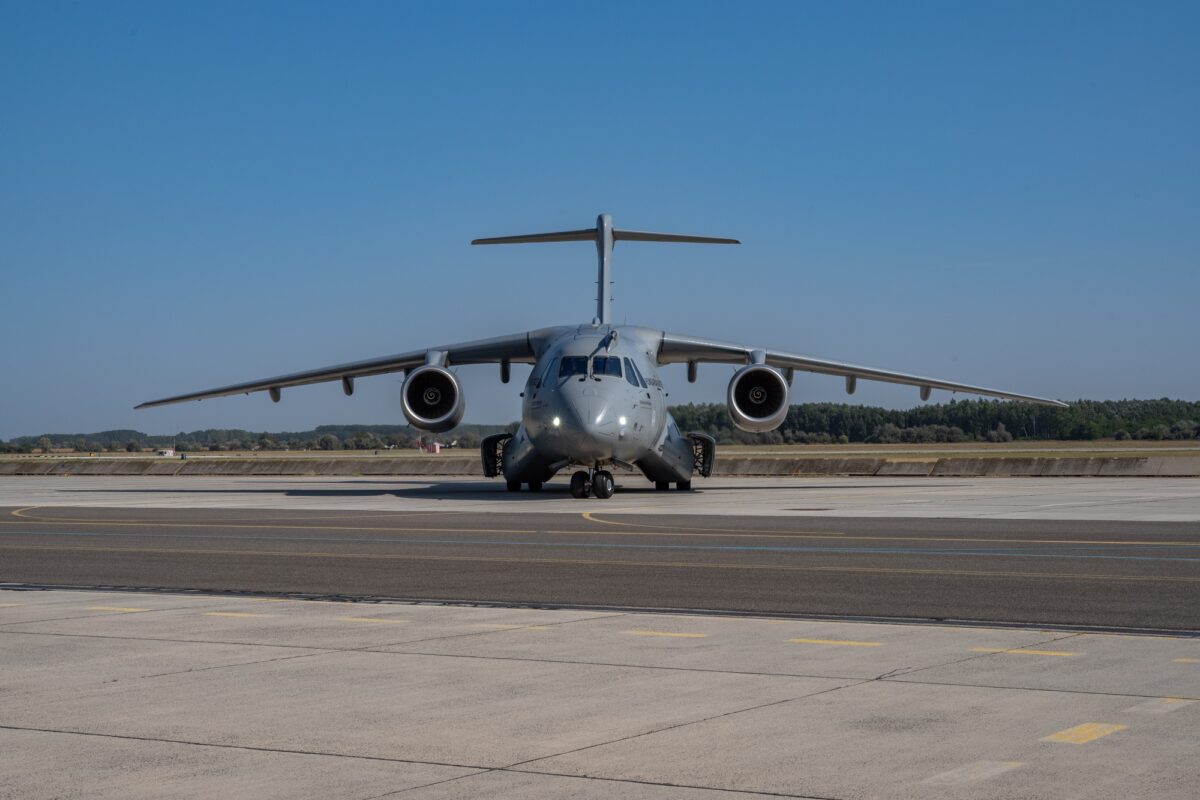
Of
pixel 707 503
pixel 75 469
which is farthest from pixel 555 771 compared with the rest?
pixel 75 469

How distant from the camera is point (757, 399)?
30828mm

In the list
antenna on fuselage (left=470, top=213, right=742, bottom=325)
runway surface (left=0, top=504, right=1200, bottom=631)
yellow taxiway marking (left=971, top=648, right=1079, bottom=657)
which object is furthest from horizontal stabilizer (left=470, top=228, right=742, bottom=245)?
yellow taxiway marking (left=971, top=648, right=1079, bottom=657)

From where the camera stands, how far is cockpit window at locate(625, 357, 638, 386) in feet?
91.2

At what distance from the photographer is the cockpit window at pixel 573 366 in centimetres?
2731

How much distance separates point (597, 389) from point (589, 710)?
2001 centimetres

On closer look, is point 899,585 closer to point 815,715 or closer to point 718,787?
point 815,715

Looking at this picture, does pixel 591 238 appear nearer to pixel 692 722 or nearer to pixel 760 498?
pixel 760 498

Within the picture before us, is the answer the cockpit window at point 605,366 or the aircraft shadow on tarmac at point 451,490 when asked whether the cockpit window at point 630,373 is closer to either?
the cockpit window at point 605,366

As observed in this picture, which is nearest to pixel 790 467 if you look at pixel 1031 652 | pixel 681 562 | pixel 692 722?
pixel 681 562

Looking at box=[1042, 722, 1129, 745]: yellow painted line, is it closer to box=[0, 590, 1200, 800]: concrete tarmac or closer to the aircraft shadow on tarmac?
box=[0, 590, 1200, 800]: concrete tarmac

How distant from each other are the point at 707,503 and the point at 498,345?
7784 millimetres

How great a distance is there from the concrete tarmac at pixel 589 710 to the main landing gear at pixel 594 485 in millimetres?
17953

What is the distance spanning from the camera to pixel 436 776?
551cm

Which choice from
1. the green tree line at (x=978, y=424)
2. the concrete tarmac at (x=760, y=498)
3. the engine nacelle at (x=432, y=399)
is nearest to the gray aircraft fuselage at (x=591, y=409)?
the concrete tarmac at (x=760, y=498)
